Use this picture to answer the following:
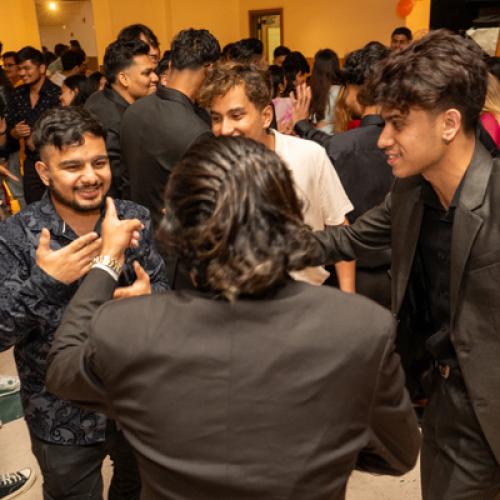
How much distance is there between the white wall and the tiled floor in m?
8.92

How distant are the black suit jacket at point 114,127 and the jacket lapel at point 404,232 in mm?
1764

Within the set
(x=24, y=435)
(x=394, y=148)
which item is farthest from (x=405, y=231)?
(x=24, y=435)

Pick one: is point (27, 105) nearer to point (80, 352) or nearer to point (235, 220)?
point (80, 352)

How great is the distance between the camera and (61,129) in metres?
1.68

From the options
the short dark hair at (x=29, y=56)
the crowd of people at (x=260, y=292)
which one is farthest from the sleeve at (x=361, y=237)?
the short dark hair at (x=29, y=56)

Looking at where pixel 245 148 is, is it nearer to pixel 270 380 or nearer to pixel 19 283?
pixel 270 380

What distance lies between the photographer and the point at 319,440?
3.08 ft

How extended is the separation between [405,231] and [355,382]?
0.88m

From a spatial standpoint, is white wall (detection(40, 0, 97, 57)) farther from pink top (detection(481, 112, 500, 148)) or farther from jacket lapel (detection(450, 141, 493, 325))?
jacket lapel (detection(450, 141, 493, 325))

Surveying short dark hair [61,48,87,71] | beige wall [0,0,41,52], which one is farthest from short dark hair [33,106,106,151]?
beige wall [0,0,41,52]

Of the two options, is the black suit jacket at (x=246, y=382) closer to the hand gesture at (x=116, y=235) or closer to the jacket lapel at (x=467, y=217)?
the hand gesture at (x=116, y=235)

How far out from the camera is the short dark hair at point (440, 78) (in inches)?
57.7

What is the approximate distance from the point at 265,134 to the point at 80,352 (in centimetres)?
146

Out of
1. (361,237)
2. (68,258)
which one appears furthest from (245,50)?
(68,258)
